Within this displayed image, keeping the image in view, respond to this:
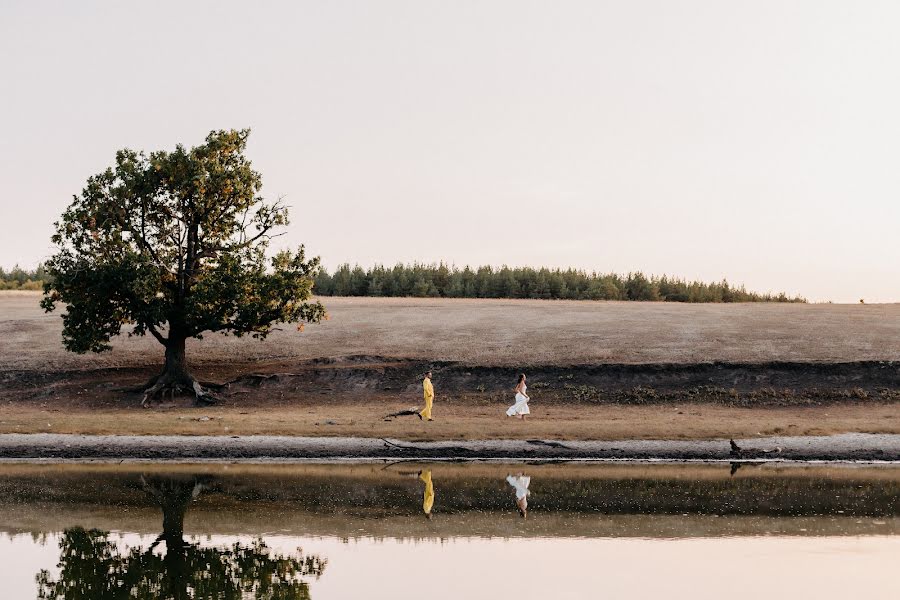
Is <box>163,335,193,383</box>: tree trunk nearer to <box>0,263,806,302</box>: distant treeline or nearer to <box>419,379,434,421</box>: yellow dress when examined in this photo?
<box>419,379,434,421</box>: yellow dress

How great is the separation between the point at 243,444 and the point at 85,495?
8.80 m

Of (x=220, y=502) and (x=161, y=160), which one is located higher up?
(x=161, y=160)

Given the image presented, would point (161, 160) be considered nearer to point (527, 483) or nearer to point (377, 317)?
point (377, 317)

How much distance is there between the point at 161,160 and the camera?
46969 mm

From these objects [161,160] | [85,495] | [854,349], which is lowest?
[85,495]

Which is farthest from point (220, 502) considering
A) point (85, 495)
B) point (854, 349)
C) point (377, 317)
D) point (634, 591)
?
point (377, 317)

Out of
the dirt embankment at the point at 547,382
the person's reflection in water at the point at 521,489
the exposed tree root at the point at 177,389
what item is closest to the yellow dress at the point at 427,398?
the dirt embankment at the point at 547,382

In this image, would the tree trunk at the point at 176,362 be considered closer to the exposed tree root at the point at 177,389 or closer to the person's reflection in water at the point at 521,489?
the exposed tree root at the point at 177,389

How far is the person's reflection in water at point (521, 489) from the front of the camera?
75.7 feet

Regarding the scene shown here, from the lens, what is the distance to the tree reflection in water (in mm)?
15617

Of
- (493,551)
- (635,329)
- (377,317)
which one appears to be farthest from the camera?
(377,317)

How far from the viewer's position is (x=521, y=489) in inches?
1026

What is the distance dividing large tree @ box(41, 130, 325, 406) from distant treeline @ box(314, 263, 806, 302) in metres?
46.5

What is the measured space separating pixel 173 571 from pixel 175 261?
109 feet
